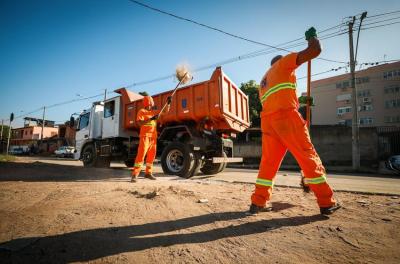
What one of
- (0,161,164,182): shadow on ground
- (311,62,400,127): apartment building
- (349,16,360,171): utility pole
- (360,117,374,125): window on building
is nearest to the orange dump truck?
(0,161,164,182): shadow on ground

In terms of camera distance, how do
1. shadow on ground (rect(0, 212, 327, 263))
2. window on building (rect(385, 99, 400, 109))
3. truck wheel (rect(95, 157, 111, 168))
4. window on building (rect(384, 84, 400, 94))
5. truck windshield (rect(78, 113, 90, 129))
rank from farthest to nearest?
window on building (rect(384, 84, 400, 94))
window on building (rect(385, 99, 400, 109))
truck windshield (rect(78, 113, 90, 129))
truck wheel (rect(95, 157, 111, 168))
shadow on ground (rect(0, 212, 327, 263))

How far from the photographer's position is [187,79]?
23.1 ft

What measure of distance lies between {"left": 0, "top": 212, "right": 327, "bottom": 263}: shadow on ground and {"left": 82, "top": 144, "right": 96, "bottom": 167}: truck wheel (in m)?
7.94

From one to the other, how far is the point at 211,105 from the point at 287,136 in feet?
12.2

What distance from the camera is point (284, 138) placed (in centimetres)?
252

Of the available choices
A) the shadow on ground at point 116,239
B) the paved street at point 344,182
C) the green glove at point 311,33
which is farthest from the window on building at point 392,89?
the shadow on ground at point 116,239

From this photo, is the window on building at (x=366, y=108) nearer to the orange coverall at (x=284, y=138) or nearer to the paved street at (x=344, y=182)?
the paved street at (x=344, y=182)

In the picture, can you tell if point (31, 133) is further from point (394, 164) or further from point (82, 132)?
point (394, 164)

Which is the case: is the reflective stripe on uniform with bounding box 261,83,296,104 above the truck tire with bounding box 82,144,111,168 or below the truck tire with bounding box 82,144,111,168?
above

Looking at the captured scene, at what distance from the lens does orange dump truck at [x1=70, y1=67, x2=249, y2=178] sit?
608 cm

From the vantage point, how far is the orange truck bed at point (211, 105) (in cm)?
606

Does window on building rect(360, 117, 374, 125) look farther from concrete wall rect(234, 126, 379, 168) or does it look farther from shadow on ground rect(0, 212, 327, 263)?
shadow on ground rect(0, 212, 327, 263)

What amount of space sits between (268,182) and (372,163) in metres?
16.7

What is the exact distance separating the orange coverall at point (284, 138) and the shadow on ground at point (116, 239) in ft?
1.19
